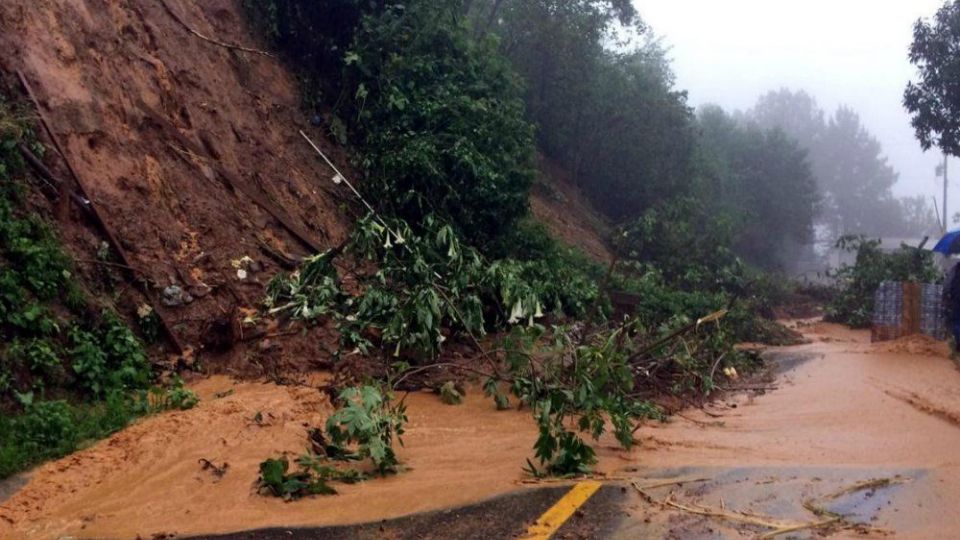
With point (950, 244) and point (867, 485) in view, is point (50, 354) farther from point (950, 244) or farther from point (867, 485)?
point (950, 244)

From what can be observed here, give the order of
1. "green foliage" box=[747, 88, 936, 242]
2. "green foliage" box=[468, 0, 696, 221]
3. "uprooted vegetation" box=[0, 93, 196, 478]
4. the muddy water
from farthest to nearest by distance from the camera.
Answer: "green foliage" box=[747, 88, 936, 242], "green foliage" box=[468, 0, 696, 221], "uprooted vegetation" box=[0, 93, 196, 478], the muddy water

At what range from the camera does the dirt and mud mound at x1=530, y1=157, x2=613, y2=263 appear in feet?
69.0

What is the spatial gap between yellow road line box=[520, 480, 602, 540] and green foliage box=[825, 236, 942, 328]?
13.4m

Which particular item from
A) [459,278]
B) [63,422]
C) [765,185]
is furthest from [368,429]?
[765,185]

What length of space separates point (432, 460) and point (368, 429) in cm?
70

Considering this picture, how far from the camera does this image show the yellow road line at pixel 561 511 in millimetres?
4234

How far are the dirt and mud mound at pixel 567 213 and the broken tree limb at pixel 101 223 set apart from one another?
40.2ft

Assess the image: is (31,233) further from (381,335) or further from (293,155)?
(293,155)

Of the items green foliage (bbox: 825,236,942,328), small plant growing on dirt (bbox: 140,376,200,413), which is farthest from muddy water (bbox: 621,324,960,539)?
green foliage (bbox: 825,236,942,328)

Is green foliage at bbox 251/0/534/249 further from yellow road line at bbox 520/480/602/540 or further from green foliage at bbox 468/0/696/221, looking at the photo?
green foliage at bbox 468/0/696/221

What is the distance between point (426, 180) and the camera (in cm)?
1107

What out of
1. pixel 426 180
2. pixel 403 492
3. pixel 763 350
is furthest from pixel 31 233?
Answer: pixel 763 350

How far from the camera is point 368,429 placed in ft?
17.2

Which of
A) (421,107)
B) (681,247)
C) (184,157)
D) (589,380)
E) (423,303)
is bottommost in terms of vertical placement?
(589,380)
